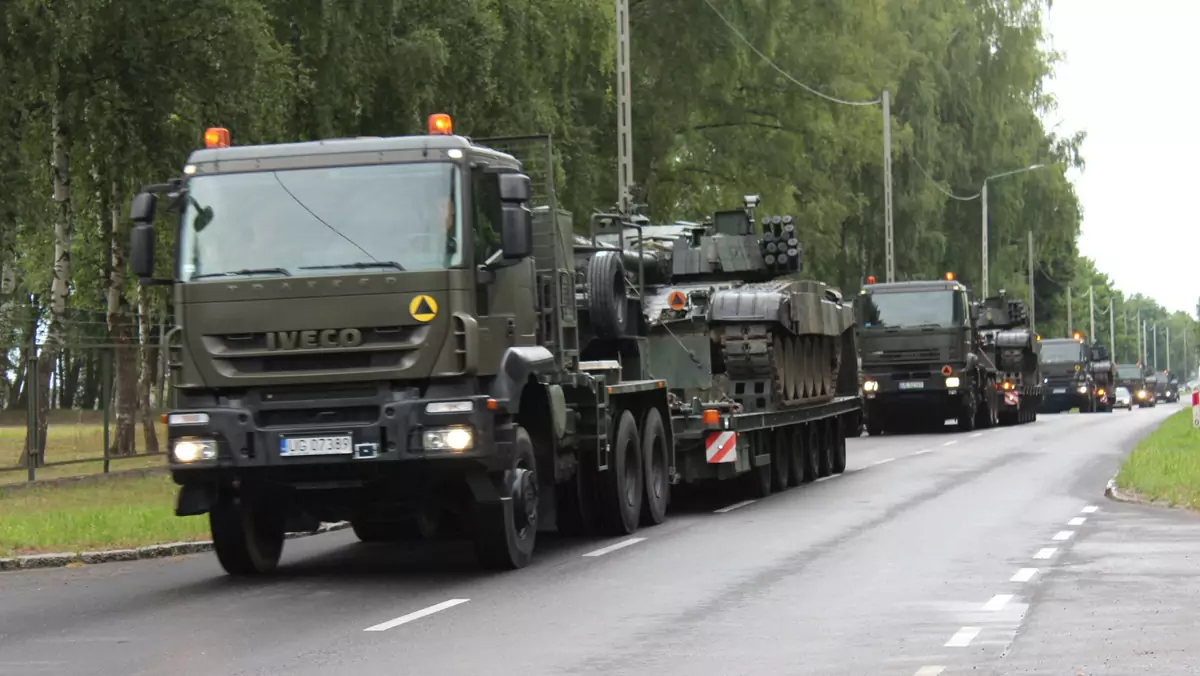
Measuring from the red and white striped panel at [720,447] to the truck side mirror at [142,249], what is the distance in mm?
8275

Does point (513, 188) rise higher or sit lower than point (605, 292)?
higher

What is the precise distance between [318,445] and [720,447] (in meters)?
7.85

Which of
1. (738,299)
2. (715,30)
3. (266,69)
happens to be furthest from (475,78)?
(715,30)

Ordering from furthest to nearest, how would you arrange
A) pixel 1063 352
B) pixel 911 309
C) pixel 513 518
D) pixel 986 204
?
1. pixel 1063 352
2. pixel 986 204
3. pixel 911 309
4. pixel 513 518

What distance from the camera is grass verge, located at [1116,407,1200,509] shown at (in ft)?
70.2

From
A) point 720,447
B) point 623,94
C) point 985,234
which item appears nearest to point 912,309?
point 623,94

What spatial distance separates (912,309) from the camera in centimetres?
4272

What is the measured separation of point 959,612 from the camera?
12.1 metres

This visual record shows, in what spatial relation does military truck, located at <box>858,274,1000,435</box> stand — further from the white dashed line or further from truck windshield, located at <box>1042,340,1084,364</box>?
truck windshield, located at <box>1042,340,1084,364</box>

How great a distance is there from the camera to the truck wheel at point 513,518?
1473 cm

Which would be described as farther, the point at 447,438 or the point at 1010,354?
the point at 1010,354

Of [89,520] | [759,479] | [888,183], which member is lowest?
[89,520]

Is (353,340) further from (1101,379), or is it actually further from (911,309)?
(1101,379)

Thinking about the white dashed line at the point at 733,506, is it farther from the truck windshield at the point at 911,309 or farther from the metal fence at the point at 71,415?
the truck windshield at the point at 911,309
